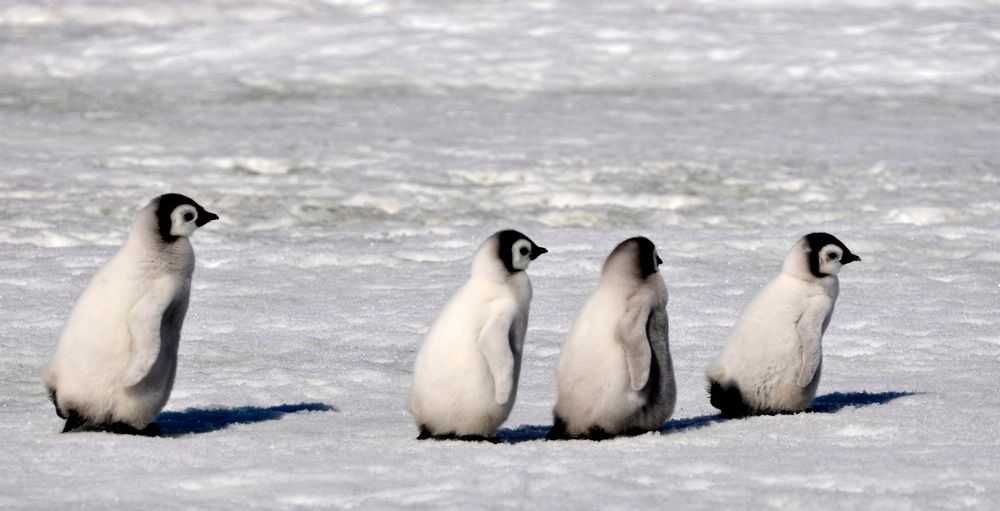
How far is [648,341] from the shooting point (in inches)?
152

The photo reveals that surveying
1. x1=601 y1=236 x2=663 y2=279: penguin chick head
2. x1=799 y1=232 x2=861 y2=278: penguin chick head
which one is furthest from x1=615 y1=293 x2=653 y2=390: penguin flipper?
x1=799 y1=232 x2=861 y2=278: penguin chick head

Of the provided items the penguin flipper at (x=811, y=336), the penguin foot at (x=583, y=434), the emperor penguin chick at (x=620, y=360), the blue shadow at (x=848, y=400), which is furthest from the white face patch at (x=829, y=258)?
the penguin foot at (x=583, y=434)

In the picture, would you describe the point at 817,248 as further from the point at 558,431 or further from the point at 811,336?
the point at 558,431

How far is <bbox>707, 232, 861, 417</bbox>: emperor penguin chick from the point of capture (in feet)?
13.8

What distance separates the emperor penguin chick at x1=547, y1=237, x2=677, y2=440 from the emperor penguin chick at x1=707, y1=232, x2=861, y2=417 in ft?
1.37

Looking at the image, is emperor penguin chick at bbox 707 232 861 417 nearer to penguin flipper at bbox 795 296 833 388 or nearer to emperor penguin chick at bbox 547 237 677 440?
penguin flipper at bbox 795 296 833 388

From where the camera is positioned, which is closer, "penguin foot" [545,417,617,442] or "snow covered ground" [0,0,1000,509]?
"snow covered ground" [0,0,1000,509]

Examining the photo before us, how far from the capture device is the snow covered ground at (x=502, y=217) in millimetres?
3334

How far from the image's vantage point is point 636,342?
3.79m

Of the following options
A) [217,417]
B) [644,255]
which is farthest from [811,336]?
[217,417]

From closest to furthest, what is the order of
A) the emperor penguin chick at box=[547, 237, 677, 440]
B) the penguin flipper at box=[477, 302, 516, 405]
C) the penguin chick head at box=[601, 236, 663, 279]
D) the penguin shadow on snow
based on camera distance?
the penguin flipper at box=[477, 302, 516, 405]
the emperor penguin chick at box=[547, 237, 677, 440]
the penguin chick head at box=[601, 236, 663, 279]
the penguin shadow on snow

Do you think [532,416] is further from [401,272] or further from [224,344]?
[401,272]

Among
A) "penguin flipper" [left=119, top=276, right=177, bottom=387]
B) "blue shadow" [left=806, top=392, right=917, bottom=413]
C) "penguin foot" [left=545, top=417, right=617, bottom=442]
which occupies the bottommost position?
"blue shadow" [left=806, top=392, right=917, bottom=413]

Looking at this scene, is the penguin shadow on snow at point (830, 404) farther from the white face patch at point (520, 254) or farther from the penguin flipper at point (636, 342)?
the white face patch at point (520, 254)
